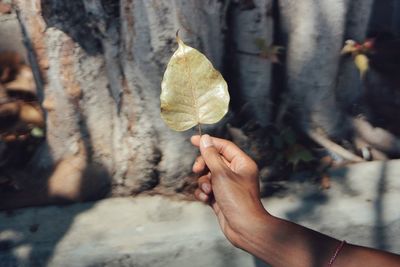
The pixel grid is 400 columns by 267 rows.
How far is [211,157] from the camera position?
181 cm

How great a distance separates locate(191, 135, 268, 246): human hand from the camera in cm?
178

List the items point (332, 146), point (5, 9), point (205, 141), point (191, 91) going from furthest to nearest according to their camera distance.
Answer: point (5, 9)
point (332, 146)
point (205, 141)
point (191, 91)

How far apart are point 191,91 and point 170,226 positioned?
1051mm

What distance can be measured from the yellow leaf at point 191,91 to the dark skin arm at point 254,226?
210mm

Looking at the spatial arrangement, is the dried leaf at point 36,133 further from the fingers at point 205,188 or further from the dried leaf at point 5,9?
the fingers at point 205,188

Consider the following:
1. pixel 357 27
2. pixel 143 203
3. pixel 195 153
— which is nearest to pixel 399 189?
pixel 357 27

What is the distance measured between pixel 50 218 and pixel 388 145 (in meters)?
1.80

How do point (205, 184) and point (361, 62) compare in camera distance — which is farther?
point (361, 62)

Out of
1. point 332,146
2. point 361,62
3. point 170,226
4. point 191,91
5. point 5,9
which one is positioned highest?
point 191,91

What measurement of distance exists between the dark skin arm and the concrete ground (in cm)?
55

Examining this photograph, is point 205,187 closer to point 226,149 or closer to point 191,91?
point 226,149

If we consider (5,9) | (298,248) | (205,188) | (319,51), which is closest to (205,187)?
(205,188)

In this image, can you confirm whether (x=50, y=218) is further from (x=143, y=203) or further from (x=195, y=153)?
(x=195, y=153)

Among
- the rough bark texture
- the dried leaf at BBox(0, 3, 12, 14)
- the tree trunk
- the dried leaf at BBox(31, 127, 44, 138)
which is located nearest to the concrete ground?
the tree trunk
